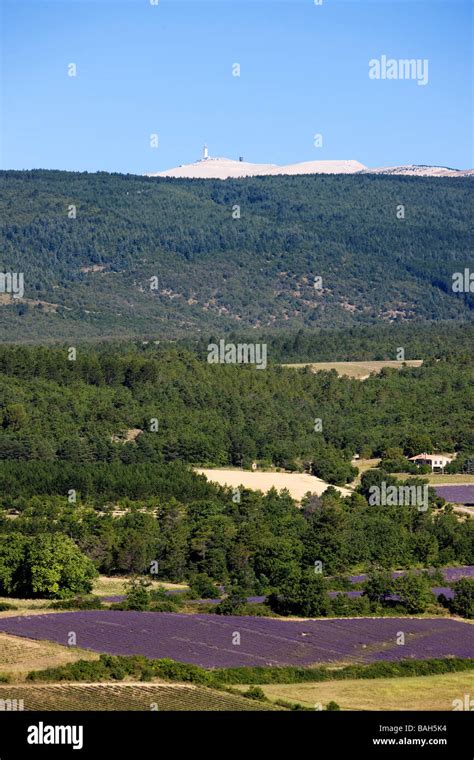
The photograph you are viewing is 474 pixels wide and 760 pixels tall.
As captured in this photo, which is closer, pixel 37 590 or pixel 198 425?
pixel 37 590

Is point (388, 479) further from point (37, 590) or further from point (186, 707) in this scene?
point (186, 707)

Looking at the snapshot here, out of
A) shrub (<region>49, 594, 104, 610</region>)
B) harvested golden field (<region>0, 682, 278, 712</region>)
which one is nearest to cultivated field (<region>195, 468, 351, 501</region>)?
shrub (<region>49, 594, 104, 610</region>)

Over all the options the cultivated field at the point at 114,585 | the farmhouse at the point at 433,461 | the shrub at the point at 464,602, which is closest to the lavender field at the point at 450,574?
the shrub at the point at 464,602

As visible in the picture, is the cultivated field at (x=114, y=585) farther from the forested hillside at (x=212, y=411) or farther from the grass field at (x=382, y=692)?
the forested hillside at (x=212, y=411)

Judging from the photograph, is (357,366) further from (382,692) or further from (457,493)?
(382,692)

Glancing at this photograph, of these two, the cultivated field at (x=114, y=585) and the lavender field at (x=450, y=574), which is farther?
the lavender field at (x=450, y=574)
